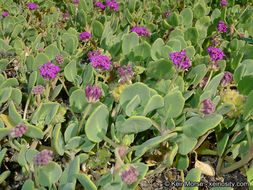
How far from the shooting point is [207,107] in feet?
5.09

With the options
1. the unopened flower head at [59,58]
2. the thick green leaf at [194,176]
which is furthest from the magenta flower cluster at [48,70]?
the thick green leaf at [194,176]

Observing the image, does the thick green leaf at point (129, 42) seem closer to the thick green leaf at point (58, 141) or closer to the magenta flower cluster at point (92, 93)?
the magenta flower cluster at point (92, 93)

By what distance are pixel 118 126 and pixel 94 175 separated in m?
0.47

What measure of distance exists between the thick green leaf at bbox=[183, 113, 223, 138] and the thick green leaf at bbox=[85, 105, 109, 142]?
47 cm

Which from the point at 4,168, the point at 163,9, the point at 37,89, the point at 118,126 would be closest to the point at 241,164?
the point at 118,126

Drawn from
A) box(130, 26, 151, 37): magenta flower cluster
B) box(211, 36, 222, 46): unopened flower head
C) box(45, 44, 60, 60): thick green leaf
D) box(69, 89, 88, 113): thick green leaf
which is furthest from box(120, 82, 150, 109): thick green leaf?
box(211, 36, 222, 46): unopened flower head

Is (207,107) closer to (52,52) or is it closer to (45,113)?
(45,113)

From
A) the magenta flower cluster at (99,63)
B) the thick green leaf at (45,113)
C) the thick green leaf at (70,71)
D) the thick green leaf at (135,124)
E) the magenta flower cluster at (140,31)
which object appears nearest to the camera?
the thick green leaf at (135,124)

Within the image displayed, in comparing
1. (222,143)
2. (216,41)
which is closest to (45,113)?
(222,143)

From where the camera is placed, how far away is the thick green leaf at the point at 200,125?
4.82 ft

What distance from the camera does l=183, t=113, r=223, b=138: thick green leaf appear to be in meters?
1.47

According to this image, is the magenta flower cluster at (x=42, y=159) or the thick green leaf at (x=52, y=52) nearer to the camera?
the magenta flower cluster at (x=42, y=159)

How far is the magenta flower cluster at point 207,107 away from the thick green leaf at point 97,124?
538mm

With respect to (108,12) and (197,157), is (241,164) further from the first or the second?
(108,12)
